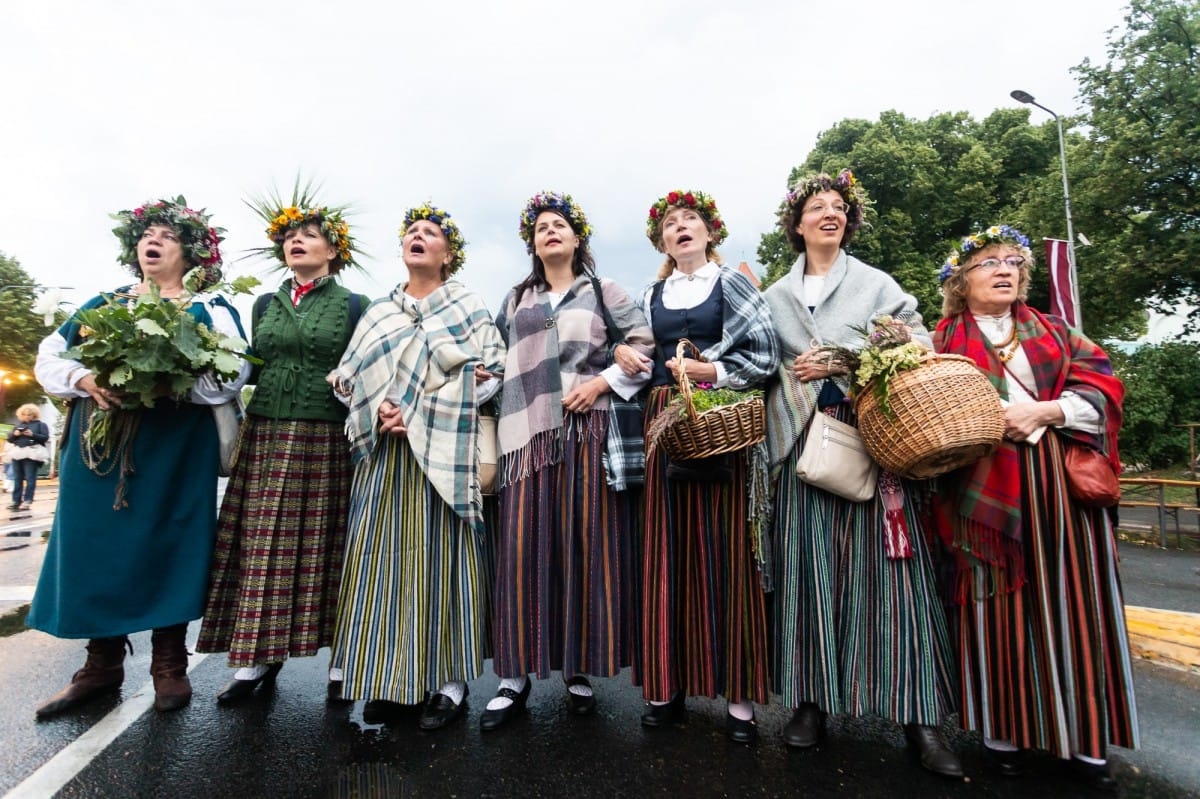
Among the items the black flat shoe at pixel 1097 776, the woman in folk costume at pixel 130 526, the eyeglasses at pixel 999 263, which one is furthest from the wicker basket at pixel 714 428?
the woman in folk costume at pixel 130 526

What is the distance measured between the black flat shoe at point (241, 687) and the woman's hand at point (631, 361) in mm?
2327

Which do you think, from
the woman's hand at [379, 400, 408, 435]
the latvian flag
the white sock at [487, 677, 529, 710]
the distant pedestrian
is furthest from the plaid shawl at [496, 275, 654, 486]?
the distant pedestrian

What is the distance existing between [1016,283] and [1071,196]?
15344 millimetres

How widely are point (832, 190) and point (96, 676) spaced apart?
4.14 meters

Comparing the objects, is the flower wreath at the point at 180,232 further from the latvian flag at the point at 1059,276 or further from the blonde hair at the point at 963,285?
the latvian flag at the point at 1059,276

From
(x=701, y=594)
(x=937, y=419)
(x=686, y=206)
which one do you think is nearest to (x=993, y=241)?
(x=937, y=419)

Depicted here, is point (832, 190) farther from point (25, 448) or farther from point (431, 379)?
point (25, 448)

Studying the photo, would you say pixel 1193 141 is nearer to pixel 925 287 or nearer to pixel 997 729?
pixel 925 287

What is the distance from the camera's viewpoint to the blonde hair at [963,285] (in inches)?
109

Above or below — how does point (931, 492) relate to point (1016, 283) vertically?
below

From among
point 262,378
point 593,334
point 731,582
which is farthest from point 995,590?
point 262,378

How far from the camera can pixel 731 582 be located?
2.70m

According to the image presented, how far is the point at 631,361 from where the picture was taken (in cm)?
284

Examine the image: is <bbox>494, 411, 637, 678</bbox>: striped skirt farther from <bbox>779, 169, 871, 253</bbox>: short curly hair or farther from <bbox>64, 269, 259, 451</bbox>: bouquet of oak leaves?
<bbox>64, 269, 259, 451</bbox>: bouquet of oak leaves
